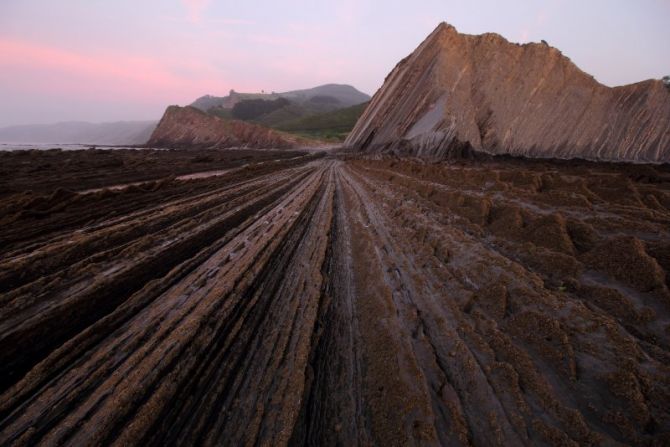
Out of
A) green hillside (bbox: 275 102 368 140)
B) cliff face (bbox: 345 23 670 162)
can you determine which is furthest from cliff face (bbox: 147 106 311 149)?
green hillside (bbox: 275 102 368 140)

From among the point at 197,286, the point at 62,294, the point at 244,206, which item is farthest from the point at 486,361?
the point at 244,206

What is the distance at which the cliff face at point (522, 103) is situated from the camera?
2755 cm

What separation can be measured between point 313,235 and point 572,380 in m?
5.33

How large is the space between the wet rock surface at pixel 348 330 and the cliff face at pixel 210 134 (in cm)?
5301

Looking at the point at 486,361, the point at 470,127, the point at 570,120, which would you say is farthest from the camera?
the point at 570,120

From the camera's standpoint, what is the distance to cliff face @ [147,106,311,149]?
2245 inches

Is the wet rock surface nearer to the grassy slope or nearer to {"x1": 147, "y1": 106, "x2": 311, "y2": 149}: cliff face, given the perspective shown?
{"x1": 147, "y1": 106, "x2": 311, "y2": 149}: cliff face

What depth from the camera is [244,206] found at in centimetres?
886

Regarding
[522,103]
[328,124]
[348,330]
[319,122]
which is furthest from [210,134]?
[348,330]

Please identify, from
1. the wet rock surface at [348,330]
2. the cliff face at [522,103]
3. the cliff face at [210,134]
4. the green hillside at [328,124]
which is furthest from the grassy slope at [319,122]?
the wet rock surface at [348,330]

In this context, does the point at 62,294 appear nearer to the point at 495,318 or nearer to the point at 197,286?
the point at 197,286

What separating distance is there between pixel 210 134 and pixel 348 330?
65.9 meters

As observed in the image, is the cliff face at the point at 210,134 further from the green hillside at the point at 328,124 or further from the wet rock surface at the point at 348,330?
the wet rock surface at the point at 348,330

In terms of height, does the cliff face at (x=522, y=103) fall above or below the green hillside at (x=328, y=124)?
below
